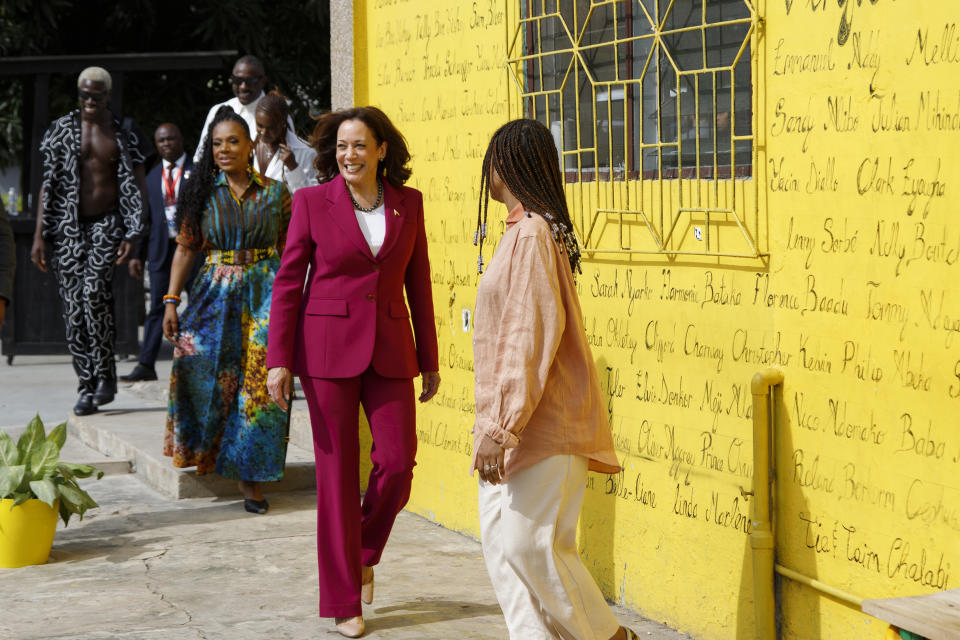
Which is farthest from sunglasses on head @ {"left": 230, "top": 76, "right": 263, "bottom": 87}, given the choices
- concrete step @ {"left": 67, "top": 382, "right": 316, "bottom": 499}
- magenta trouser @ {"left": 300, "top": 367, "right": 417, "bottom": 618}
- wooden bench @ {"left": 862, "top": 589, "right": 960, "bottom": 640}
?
wooden bench @ {"left": 862, "top": 589, "right": 960, "bottom": 640}

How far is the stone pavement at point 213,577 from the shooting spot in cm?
518

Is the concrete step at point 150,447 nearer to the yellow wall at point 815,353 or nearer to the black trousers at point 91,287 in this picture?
the black trousers at point 91,287

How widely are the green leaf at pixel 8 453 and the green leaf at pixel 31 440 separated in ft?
0.10

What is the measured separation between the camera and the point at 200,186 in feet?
22.6

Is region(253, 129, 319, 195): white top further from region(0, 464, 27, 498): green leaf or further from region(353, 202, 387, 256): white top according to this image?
region(353, 202, 387, 256): white top

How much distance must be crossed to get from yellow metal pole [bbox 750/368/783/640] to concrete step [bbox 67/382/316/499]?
371 centimetres

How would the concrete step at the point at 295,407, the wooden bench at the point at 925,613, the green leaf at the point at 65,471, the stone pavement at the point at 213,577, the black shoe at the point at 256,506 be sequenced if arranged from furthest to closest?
1. the concrete step at the point at 295,407
2. the black shoe at the point at 256,506
3. the green leaf at the point at 65,471
4. the stone pavement at the point at 213,577
5. the wooden bench at the point at 925,613

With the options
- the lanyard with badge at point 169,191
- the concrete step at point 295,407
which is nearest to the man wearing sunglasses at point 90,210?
the concrete step at point 295,407

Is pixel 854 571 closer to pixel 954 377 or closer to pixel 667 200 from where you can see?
pixel 954 377

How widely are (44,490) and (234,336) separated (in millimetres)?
1396

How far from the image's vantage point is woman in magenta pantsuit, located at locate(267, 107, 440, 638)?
508cm

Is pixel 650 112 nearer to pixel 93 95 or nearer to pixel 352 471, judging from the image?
pixel 352 471

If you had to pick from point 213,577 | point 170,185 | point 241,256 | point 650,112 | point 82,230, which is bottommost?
point 213,577

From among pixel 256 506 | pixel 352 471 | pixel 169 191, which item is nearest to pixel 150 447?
pixel 256 506
